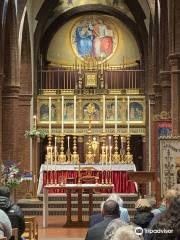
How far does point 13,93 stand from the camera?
24922 mm

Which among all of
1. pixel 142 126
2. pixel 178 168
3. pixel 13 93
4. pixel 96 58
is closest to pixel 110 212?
pixel 178 168

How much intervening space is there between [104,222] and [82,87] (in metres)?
23.6

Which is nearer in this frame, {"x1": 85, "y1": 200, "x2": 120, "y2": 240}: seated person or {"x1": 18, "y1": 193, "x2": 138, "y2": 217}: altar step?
{"x1": 85, "y1": 200, "x2": 120, "y2": 240}: seated person

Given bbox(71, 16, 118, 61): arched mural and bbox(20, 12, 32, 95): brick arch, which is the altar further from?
bbox(71, 16, 118, 61): arched mural

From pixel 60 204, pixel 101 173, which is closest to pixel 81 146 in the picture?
pixel 101 173

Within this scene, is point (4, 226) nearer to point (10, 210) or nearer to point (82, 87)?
point (10, 210)

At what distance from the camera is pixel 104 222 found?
265 inches

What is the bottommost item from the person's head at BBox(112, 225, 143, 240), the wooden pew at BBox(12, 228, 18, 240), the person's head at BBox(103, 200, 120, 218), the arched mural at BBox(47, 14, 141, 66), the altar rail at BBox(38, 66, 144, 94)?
the wooden pew at BBox(12, 228, 18, 240)

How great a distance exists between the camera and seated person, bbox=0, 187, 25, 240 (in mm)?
8469

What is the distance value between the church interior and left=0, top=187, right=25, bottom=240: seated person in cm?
1247

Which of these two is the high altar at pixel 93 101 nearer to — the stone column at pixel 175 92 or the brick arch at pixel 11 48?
the brick arch at pixel 11 48

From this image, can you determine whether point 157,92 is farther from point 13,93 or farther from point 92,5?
point 92,5

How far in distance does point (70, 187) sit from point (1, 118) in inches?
299

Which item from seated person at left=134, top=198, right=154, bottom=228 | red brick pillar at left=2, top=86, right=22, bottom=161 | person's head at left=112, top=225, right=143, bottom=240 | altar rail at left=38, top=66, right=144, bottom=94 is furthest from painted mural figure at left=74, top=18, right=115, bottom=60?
person's head at left=112, top=225, right=143, bottom=240
